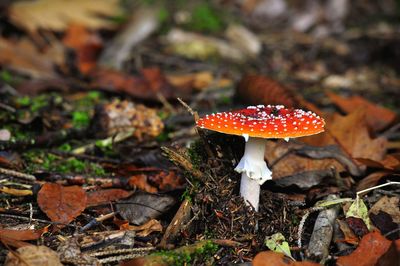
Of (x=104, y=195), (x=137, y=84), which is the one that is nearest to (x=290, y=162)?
(x=104, y=195)

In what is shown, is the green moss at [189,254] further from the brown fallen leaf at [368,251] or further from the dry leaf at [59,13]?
the dry leaf at [59,13]

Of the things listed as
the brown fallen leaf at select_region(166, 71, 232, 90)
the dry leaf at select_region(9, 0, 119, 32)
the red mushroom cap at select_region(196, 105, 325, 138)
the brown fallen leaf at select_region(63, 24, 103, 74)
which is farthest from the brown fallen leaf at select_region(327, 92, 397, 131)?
the dry leaf at select_region(9, 0, 119, 32)

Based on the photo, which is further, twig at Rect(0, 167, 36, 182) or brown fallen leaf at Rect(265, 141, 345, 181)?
brown fallen leaf at Rect(265, 141, 345, 181)

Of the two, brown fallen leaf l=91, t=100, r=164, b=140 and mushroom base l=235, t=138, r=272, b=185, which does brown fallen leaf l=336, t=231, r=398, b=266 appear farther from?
brown fallen leaf l=91, t=100, r=164, b=140

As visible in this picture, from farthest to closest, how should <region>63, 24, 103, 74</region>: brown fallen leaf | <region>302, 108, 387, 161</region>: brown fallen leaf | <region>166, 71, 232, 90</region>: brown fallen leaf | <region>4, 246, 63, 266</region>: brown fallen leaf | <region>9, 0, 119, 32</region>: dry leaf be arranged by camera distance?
1. <region>9, 0, 119, 32</region>: dry leaf
2. <region>63, 24, 103, 74</region>: brown fallen leaf
3. <region>166, 71, 232, 90</region>: brown fallen leaf
4. <region>302, 108, 387, 161</region>: brown fallen leaf
5. <region>4, 246, 63, 266</region>: brown fallen leaf

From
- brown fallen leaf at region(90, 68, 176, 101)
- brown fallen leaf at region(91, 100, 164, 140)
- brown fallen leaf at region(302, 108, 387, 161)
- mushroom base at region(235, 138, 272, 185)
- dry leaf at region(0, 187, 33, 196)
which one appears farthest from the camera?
brown fallen leaf at region(90, 68, 176, 101)

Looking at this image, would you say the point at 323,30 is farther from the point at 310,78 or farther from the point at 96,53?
the point at 96,53
